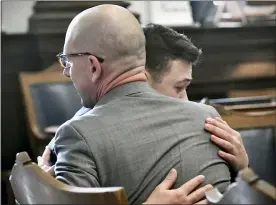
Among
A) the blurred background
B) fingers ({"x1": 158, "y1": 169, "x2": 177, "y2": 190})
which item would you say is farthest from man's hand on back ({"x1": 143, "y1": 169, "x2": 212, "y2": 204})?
the blurred background

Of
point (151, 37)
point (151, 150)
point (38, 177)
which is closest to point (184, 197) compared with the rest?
point (151, 150)

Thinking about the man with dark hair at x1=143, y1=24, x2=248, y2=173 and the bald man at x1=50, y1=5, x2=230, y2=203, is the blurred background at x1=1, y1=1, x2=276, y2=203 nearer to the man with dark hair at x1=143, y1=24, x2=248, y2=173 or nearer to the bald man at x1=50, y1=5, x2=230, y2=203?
the man with dark hair at x1=143, y1=24, x2=248, y2=173

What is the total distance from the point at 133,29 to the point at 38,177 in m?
0.55

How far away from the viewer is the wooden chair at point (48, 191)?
3.65ft

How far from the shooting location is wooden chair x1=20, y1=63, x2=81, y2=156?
383 centimetres

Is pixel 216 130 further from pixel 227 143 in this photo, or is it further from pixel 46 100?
pixel 46 100

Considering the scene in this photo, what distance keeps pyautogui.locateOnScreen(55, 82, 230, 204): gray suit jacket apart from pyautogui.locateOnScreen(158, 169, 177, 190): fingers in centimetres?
2

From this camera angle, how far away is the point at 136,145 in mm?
1412

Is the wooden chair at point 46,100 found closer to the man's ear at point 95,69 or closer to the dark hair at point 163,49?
the dark hair at point 163,49

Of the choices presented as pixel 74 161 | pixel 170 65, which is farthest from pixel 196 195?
pixel 170 65

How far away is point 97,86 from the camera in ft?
5.21

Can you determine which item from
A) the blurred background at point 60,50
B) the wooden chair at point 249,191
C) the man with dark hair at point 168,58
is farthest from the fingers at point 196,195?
the blurred background at point 60,50

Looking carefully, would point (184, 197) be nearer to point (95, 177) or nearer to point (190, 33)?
point (95, 177)

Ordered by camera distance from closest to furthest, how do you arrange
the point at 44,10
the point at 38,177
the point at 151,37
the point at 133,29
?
the point at 38,177 → the point at 133,29 → the point at 151,37 → the point at 44,10
